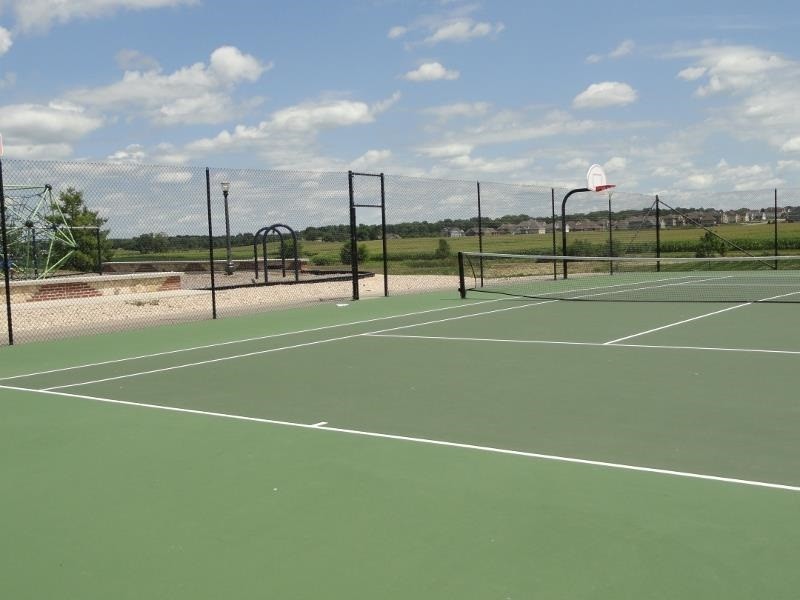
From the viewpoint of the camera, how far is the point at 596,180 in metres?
23.3

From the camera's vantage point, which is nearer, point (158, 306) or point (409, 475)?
point (409, 475)

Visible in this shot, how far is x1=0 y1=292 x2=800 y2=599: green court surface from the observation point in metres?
3.46

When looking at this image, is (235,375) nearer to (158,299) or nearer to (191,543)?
(191,543)

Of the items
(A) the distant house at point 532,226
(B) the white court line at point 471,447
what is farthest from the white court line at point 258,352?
(A) the distant house at point 532,226

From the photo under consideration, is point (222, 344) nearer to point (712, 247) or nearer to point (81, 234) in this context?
point (81, 234)

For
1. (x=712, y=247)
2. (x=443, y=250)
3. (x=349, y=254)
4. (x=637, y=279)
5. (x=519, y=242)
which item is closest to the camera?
(x=637, y=279)

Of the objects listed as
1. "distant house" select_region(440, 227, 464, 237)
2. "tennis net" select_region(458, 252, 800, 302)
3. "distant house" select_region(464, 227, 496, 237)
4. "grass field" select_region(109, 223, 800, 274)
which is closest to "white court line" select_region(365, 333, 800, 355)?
"tennis net" select_region(458, 252, 800, 302)

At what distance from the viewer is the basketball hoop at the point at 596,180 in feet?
75.6

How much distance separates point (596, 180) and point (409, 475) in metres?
19.7

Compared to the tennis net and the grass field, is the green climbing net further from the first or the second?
the tennis net

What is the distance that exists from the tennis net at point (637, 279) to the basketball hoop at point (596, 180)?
2.16m

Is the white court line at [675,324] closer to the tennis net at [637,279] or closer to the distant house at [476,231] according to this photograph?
the tennis net at [637,279]

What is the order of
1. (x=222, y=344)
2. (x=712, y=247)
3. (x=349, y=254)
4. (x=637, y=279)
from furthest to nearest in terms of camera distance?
(x=349, y=254)
(x=712, y=247)
(x=637, y=279)
(x=222, y=344)

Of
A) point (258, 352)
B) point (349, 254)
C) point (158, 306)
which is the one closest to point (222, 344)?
point (258, 352)
